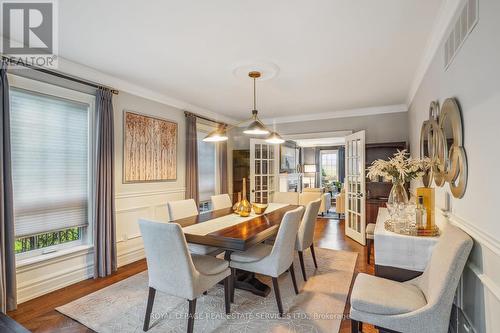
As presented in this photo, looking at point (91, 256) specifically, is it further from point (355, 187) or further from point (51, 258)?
point (355, 187)

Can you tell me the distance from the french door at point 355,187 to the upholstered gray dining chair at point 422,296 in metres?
2.80

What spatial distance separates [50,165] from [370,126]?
4.99 metres

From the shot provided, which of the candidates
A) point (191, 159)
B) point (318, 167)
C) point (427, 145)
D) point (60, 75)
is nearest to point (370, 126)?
point (427, 145)

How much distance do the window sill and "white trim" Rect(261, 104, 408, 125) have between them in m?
4.20

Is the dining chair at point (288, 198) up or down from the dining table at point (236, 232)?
up

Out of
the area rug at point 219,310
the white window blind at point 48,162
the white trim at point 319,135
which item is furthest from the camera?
the white trim at point 319,135

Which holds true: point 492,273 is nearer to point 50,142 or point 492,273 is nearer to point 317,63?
point 317,63

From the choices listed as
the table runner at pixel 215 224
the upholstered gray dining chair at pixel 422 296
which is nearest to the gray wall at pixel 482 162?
the upholstered gray dining chair at pixel 422 296

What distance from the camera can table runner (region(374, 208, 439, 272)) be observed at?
1928mm

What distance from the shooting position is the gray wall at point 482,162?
1252mm

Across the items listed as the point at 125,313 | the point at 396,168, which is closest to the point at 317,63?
the point at 396,168

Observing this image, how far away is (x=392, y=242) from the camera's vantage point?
197 cm

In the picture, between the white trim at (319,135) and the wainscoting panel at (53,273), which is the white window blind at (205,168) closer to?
the white trim at (319,135)

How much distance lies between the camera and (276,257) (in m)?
2.37
